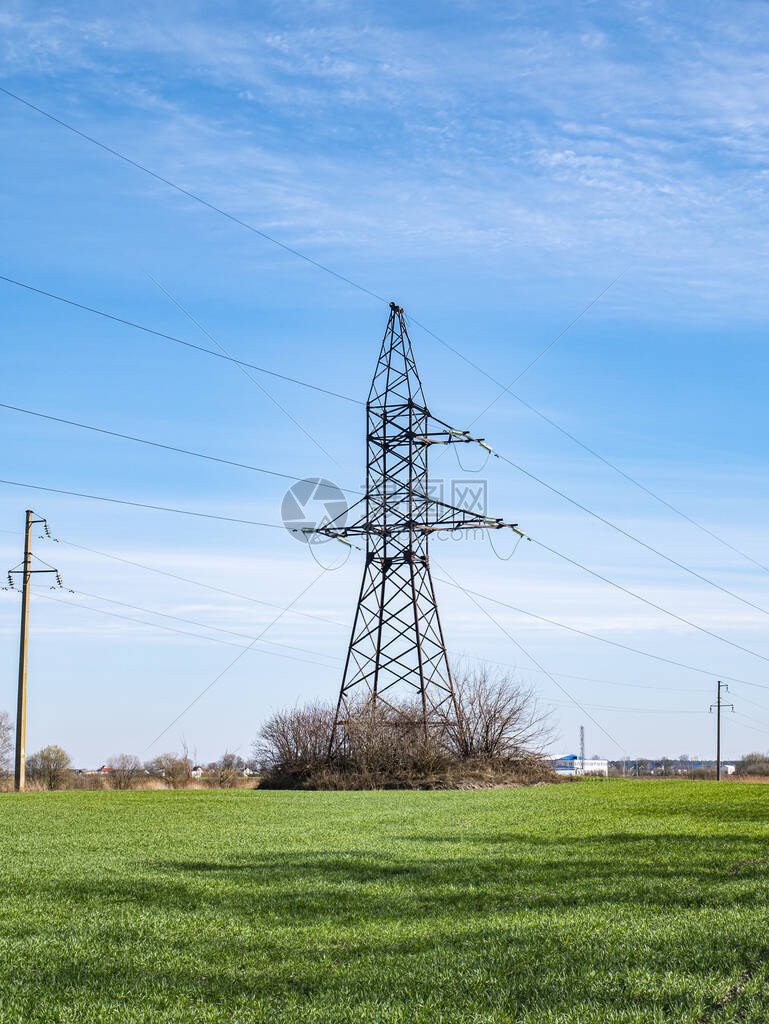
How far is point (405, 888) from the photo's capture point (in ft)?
28.5

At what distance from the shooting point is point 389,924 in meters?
7.18

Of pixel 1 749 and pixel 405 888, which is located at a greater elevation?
pixel 405 888

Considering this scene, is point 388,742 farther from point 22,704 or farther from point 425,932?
point 425,932

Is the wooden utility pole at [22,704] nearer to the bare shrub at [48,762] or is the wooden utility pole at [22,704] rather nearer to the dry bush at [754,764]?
the bare shrub at [48,762]

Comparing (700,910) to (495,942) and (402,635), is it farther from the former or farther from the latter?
(402,635)

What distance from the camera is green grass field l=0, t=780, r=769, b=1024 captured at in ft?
17.5

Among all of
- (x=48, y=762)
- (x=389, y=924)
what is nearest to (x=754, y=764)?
(x=48, y=762)

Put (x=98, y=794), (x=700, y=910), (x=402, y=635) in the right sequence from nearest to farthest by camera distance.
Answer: (x=700, y=910), (x=98, y=794), (x=402, y=635)

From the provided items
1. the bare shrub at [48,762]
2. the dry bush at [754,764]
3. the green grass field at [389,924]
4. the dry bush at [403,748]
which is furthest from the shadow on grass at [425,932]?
the dry bush at [754,764]

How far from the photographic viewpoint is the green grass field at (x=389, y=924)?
5.34m

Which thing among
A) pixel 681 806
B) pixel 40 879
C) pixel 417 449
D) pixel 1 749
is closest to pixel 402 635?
pixel 417 449

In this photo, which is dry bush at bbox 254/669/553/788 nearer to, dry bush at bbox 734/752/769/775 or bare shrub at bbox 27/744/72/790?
bare shrub at bbox 27/744/72/790

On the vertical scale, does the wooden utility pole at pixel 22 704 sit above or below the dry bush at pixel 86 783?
above

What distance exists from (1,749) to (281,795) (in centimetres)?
5512
